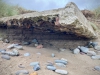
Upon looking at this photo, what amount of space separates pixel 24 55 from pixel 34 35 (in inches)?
41.4

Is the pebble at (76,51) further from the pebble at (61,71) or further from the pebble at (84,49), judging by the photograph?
the pebble at (61,71)

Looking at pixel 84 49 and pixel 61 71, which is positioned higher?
pixel 84 49

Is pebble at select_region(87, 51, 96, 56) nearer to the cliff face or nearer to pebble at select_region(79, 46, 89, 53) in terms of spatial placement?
pebble at select_region(79, 46, 89, 53)

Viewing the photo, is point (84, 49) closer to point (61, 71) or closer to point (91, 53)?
point (91, 53)

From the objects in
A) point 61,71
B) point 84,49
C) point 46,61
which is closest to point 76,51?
point 84,49

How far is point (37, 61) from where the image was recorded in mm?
2656

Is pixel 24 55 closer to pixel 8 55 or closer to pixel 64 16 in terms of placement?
pixel 8 55

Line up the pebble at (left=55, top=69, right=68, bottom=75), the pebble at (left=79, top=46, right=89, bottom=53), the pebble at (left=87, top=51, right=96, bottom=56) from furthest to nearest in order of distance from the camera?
1. the pebble at (left=79, top=46, right=89, bottom=53)
2. the pebble at (left=87, top=51, right=96, bottom=56)
3. the pebble at (left=55, top=69, right=68, bottom=75)

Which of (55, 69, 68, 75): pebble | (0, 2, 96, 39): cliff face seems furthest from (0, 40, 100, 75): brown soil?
(0, 2, 96, 39): cliff face

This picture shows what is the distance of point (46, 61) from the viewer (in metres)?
2.68

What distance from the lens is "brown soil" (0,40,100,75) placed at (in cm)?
236

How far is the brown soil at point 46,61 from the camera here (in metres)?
2.36

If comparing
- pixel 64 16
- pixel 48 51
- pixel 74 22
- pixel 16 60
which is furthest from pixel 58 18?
pixel 16 60

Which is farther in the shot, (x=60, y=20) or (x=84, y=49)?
(x=84, y=49)
